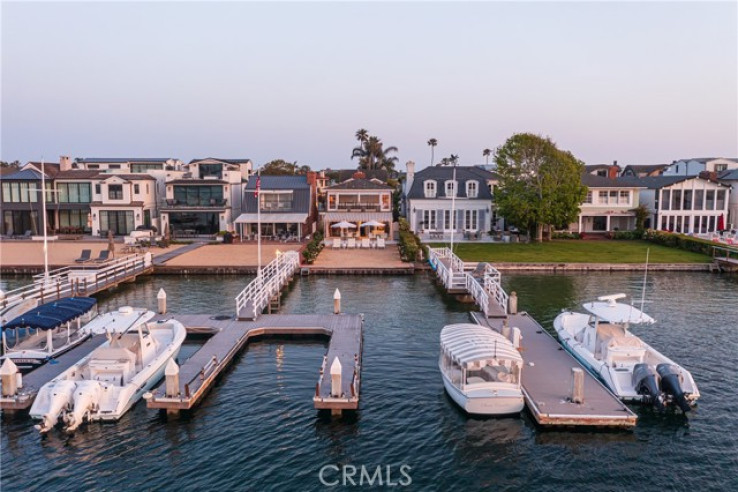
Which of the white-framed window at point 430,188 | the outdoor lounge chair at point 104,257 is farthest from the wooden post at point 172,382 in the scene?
the white-framed window at point 430,188

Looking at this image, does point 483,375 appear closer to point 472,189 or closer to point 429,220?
point 429,220

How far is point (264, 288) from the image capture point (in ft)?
100

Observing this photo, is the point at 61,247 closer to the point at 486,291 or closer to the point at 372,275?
the point at 372,275

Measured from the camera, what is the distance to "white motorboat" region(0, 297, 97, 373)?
2078 centimetres

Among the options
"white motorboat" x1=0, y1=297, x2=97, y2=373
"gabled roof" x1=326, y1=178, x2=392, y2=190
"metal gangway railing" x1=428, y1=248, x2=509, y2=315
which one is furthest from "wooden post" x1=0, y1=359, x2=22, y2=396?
"gabled roof" x1=326, y1=178, x2=392, y2=190

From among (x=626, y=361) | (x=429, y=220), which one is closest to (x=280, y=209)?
(x=429, y=220)

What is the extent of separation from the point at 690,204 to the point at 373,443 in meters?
56.8

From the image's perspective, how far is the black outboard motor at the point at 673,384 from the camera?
17.2 m

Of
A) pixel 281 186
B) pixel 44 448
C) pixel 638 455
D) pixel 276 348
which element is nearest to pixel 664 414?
pixel 638 455

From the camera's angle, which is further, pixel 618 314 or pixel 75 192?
pixel 75 192

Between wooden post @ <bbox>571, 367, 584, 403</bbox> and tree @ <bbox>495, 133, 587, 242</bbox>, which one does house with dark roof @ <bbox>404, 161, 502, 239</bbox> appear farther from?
wooden post @ <bbox>571, 367, 584, 403</bbox>

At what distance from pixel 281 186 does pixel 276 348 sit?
128 feet

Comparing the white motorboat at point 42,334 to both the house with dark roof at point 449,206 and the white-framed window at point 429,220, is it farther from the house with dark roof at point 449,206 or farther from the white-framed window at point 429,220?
the white-framed window at point 429,220

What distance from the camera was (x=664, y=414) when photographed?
17.5 metres
